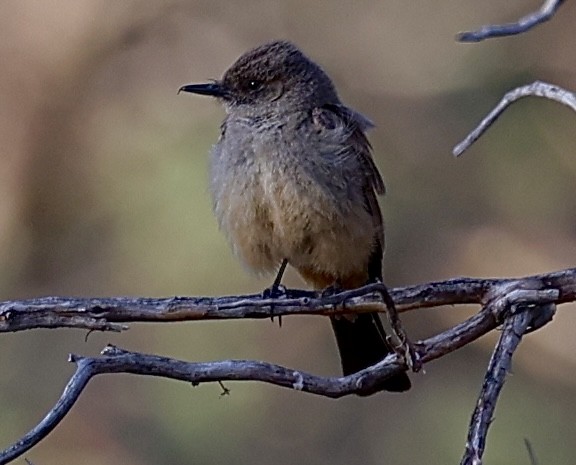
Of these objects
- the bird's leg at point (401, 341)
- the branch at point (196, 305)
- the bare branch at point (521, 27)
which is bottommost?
the bird's leg at point (401, 341)

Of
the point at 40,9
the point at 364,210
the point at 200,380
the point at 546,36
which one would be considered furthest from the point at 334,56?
the point at 200,380

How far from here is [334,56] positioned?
9055mm

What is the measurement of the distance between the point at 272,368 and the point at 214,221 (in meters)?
5.07

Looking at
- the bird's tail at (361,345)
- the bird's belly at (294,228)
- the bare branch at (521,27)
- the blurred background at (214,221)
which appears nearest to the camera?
the bare branch at (521,27)

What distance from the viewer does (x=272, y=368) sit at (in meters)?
3.06

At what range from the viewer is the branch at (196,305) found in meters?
3.24

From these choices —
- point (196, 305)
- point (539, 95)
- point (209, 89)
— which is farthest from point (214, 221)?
point (539, 95)

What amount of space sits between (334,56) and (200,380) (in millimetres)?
6288

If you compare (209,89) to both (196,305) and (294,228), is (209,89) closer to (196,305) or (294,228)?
(294,228)

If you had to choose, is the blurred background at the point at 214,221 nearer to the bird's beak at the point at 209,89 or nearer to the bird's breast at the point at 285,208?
the bird's beak at the point at 209,89

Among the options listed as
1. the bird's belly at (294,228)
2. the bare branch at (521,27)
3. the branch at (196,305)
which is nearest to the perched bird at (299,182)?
the bird's belly at (294,228)

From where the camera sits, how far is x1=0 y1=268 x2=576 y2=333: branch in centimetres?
324

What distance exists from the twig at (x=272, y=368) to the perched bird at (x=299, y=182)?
145 centimetres

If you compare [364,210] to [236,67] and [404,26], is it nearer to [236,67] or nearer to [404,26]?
[236,67]
